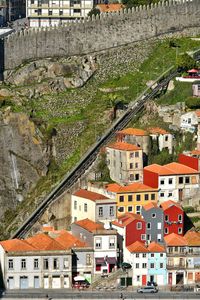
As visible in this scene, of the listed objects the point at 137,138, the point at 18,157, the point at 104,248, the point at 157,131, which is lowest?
the point at 104,248

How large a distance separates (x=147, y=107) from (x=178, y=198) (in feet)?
34.8

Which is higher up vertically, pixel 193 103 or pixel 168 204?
pixel 193 103

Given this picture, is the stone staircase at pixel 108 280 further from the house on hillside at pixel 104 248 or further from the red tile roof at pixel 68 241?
the red tile roof at pixel 68 241

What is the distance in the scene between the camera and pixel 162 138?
14775 cm

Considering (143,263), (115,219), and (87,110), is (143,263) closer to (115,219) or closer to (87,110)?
(115,219)

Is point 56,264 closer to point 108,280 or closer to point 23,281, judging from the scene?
point 23,281

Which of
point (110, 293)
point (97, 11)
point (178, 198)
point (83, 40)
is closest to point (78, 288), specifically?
point (110, 293)

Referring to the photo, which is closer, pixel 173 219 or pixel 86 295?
pixel 86 295

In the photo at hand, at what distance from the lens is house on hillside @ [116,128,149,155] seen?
5787 inches

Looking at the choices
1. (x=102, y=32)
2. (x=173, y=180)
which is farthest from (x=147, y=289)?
(x=102, y=32)

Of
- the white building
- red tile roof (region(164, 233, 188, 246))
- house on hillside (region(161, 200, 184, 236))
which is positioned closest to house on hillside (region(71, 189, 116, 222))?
house on hillside (region(161, 200, 184, 236))

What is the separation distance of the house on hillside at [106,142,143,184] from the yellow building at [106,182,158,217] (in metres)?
2.53

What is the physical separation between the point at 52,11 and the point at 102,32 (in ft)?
57.8

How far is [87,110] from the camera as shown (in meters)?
153
